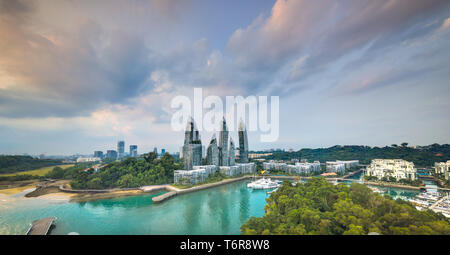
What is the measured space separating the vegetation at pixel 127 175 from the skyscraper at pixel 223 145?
6000 mm

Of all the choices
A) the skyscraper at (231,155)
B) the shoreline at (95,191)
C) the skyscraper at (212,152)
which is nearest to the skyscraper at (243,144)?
the skyscraper at (231,155)

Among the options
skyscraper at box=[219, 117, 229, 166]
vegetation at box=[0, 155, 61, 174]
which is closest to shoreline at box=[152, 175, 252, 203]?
skyscraper at box=[219, 117, 229, 166]

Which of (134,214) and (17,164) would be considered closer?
(134,214)

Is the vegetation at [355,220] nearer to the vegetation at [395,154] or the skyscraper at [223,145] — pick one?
the skyscraper at [223,145]

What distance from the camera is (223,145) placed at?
20.7m

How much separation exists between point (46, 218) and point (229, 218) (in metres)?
8.16

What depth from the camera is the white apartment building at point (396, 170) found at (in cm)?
1351

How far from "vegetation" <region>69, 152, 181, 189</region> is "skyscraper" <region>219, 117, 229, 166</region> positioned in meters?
6.00

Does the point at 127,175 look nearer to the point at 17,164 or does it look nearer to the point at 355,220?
the point at 17,164

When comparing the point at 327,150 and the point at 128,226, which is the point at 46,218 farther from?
the point at 327,150

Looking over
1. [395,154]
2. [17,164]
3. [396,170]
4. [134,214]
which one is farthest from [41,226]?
[395,154]

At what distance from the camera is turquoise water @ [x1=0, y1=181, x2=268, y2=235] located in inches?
269

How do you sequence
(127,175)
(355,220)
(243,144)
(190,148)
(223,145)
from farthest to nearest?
1. (243,144)
2. (223,145)
3. (190,148)
4. (127,175)
5. (355,220)

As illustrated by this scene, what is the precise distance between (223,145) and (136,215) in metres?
13.2
